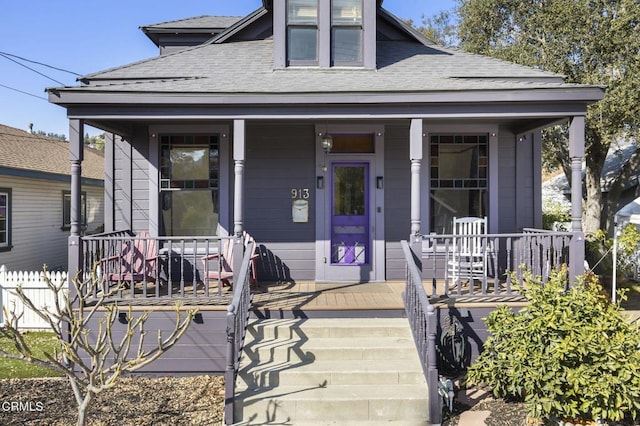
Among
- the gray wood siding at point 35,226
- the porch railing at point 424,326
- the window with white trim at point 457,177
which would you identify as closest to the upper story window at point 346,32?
the window with white trim at point 457,177

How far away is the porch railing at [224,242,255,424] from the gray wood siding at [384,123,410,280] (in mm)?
2736

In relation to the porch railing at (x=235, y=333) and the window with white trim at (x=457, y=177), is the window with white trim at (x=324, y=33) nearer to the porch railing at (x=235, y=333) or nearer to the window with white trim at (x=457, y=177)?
the window with white trim at (x=457, y=177)

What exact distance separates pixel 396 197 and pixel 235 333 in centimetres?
375

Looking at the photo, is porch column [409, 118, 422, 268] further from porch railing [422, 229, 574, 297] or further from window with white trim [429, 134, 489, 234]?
window with white trim [429, 134, 489, 234]

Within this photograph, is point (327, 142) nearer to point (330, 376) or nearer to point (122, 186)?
point (122, 186)

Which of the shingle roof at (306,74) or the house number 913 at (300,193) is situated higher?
the shingle roof at (306,74)

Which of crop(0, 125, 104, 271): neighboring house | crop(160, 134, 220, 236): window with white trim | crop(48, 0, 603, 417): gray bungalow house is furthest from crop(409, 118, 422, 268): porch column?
crop(0, 125, 104, 271): neighboring house

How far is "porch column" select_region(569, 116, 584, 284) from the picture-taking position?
5.34m

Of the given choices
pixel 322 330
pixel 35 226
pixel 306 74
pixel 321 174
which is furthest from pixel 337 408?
pixel 35 226

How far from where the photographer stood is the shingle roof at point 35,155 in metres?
11.0

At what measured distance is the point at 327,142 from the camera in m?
6.72

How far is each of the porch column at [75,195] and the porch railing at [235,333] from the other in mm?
2062

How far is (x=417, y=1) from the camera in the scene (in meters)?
18.8

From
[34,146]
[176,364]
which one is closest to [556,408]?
[176,364]
